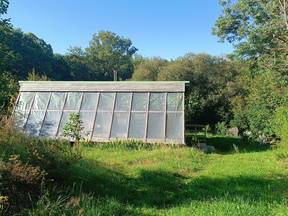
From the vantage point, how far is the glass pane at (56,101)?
10.0 m

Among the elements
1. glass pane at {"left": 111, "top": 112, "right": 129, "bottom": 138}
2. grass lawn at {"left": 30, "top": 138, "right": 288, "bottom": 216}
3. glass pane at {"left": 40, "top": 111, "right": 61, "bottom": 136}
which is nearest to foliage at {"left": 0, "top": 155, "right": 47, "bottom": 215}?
grass lawn at {"left": 30, "top": 138, "right": 288, "bottom": 216}

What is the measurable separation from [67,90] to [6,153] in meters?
7.29

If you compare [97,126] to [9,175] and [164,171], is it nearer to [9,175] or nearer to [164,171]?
[164,171]

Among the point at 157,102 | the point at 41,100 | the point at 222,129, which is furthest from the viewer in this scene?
the point at 222,129

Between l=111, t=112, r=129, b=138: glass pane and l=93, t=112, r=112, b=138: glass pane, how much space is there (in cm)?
20

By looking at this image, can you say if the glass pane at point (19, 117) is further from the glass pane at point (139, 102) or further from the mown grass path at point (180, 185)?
the glass pane at point (139, 102)

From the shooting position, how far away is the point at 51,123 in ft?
31.4

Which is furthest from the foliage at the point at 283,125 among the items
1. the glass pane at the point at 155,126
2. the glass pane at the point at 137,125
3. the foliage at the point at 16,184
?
the foliage at the point at 16,184

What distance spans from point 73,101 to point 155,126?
3705 mm

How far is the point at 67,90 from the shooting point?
34.2 feet

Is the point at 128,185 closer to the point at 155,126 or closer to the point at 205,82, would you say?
the point at 155,126

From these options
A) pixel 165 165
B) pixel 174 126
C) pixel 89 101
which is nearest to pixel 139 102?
pixel 174 126

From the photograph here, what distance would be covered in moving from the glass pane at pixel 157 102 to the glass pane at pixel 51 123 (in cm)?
378

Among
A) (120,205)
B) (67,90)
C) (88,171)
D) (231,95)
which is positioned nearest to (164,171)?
(88,171)
